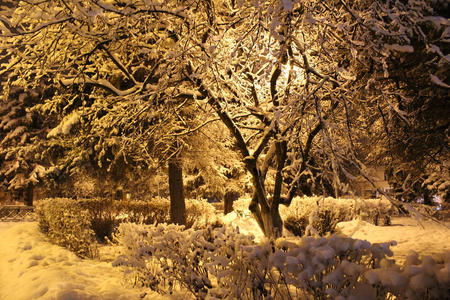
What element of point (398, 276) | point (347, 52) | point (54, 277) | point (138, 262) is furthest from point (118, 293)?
point (347, 52)

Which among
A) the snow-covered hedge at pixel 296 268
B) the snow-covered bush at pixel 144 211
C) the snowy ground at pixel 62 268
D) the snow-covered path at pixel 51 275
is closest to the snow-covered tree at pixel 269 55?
the snow-covered hedge at pixel 296 268

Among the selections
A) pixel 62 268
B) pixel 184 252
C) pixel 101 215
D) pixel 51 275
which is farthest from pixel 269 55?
pixel 101 215

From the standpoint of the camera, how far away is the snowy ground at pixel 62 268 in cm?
446

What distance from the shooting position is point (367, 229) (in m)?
10.3

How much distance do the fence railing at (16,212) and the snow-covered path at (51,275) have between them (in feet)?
50.9

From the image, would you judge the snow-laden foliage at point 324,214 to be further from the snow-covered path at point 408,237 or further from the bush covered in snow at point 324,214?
the snow-covered path at point 408,237

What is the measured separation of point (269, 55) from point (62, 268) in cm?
534

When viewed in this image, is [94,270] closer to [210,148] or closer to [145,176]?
[210,148]

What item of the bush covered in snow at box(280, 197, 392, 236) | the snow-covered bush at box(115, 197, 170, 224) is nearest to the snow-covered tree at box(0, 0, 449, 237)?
the bush covered in snow at box(280, 197, 392, 236)

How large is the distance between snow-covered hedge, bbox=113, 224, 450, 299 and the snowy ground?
57cm

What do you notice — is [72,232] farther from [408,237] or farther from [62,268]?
[408,237]

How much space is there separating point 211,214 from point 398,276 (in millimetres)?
12471

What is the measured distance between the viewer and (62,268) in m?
5.79

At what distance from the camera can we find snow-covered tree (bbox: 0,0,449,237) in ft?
12.5
